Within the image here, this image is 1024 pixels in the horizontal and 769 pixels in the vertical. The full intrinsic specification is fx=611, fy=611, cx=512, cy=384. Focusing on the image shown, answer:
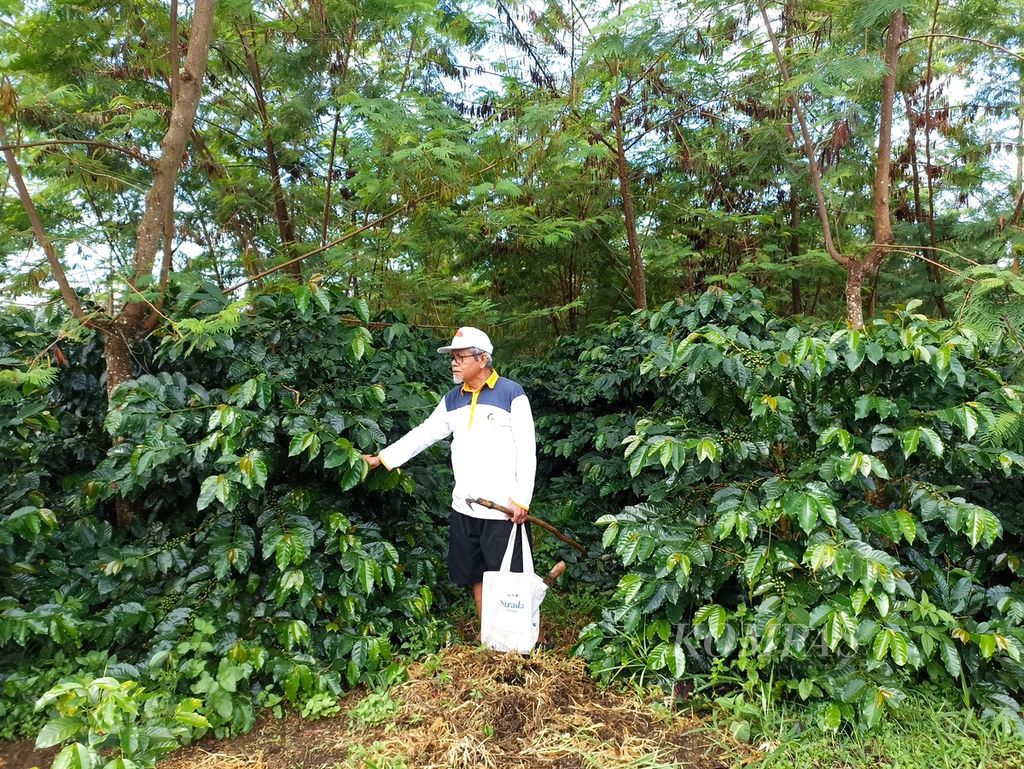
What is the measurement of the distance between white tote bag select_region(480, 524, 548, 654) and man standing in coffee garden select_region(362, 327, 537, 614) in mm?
163

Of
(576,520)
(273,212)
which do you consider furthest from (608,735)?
(273,212)

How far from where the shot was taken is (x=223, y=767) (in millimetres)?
2324

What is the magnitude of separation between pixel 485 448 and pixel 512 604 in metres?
0.71

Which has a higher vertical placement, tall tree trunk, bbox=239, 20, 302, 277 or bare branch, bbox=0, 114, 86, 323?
tall tree trunk, bbox=239, 20, 302, 277

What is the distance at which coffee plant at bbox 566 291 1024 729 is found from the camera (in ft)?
7.66

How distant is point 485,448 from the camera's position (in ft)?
9.53

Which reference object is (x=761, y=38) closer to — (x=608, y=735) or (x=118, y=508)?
(x=608, y=735)

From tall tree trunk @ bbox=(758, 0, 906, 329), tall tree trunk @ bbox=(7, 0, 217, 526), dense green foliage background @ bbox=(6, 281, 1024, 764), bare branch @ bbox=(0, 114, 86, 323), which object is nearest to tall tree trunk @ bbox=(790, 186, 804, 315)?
tall tree trunk @ bbox=(758, 0, 906, 329)

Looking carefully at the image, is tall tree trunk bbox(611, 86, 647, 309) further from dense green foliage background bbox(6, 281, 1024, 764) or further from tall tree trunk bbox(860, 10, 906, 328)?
dense green foliage background bbox(6, 281, 1024, 764)

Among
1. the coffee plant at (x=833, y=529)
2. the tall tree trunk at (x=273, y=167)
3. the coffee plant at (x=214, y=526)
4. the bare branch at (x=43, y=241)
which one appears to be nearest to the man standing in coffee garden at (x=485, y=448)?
the coffee plant at (x=214, y=526)

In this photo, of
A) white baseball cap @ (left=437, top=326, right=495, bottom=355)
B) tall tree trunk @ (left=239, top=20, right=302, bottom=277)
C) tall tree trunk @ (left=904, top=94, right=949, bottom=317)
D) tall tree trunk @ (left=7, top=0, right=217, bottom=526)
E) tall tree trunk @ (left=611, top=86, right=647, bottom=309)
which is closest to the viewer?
white baseball cap @ (left=437, top=326, right=495, bottom=355)

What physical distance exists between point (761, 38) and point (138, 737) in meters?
6.40

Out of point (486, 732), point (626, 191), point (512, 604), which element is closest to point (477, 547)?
point (512, 604)

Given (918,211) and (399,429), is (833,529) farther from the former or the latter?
(918,211)
